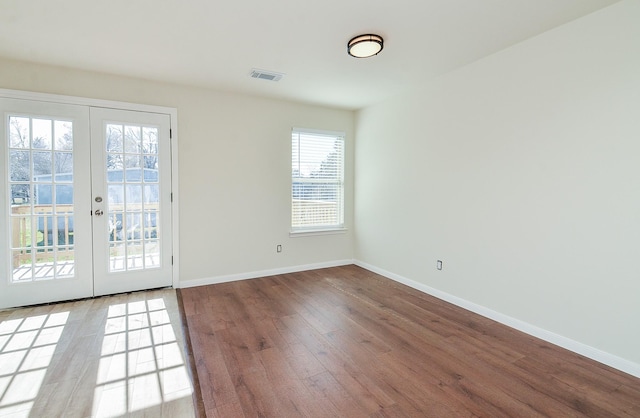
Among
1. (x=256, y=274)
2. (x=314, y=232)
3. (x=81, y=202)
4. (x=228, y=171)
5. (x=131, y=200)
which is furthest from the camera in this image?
(x=314, y=232)

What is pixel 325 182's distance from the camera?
5016mm

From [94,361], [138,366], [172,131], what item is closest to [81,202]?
[172,131]

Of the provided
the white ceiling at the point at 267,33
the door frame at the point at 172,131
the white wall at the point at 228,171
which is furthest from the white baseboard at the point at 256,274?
the white ceiling at the point at 267,33

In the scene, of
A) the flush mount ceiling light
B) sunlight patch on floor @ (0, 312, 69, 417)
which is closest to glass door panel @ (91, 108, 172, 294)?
sunlight patch on floor @ (0, 312, 69, 417)

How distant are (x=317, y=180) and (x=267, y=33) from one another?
102 inches

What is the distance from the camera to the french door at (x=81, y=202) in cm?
320

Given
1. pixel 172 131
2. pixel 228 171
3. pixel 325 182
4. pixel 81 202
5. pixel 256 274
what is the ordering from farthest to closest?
pixel 325 182 < pixel 256 274 < pixel 228 171 < pixel 172 131 < pixel 81 202

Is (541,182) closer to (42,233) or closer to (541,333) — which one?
(541,333)

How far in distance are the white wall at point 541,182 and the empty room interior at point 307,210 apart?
0.02 m

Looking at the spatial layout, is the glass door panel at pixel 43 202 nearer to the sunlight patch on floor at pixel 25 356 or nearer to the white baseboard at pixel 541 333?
the sunlight patch on floor at pixel 25 356

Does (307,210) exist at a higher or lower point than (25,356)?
higher

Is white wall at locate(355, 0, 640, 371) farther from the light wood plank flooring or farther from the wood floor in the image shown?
the light wood plank flooring

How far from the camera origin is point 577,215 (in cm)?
245

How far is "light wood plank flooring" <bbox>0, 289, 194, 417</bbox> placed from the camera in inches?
71.2
